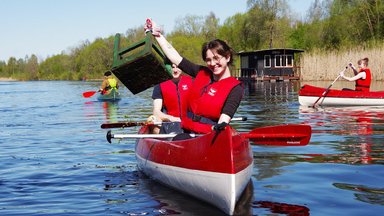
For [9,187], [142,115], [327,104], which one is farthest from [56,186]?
[327,104]

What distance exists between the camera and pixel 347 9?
178 feet

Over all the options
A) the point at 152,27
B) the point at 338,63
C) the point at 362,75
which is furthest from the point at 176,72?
the point at 338,63

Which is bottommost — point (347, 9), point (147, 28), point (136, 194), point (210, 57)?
point (136, 194)

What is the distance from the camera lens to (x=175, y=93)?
7.39 meters

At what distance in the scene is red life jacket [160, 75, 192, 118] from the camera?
730 centimetres

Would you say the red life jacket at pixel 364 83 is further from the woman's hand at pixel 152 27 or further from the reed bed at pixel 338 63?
the reed bed at pixel 338 63

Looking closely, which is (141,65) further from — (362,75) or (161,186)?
(362,75)

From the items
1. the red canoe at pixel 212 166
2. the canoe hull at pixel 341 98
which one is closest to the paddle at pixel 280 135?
the red canoe at pixel 212 166

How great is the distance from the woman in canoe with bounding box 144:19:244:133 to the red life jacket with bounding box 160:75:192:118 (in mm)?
1466

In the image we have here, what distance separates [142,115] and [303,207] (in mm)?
11643

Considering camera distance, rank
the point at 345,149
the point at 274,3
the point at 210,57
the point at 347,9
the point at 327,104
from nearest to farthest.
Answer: the point at 210,57, the point at 345,149, the point at 327,104, the point at 347,9, the point at 274,3

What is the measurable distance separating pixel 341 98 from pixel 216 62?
12604 mm

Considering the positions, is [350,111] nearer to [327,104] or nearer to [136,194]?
[327,104]

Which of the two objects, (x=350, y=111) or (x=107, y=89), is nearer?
(x=350, y=111)
